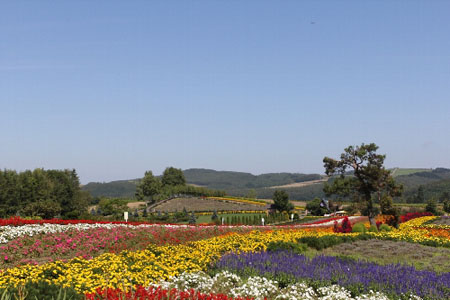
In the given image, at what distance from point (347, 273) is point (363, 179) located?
18.9 m

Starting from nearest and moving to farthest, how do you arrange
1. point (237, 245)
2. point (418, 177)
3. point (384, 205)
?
point (237, 245), point (384, 205), point (418, 177)

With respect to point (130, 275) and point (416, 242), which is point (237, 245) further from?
point (416, 242)

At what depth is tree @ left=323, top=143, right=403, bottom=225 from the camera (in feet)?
88.5

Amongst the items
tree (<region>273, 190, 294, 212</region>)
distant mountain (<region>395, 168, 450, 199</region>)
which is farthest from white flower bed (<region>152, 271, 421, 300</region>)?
distant mountain (<region>395, 168, 450, 199</region>)

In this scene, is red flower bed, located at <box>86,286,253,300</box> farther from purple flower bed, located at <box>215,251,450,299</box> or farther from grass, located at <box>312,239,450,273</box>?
grass, located at <box>312,239,450,273</box>

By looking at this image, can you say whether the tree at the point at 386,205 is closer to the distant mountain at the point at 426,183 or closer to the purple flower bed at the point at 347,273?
the purple flower bed at the point at 347,273

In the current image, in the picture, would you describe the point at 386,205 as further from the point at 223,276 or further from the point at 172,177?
the point at 172,177

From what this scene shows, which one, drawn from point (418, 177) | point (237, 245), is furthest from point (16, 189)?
point (418, 177)

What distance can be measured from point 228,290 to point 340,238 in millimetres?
8944

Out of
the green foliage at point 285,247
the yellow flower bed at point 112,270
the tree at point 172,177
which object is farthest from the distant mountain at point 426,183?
the yellow flower bed at point 112,270

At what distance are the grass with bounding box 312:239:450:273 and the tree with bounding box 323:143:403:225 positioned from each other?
35.2 ft

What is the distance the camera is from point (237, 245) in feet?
46.9

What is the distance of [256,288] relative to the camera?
8.56 metres

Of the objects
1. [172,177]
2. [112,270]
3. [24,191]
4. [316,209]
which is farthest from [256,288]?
[172,177]
